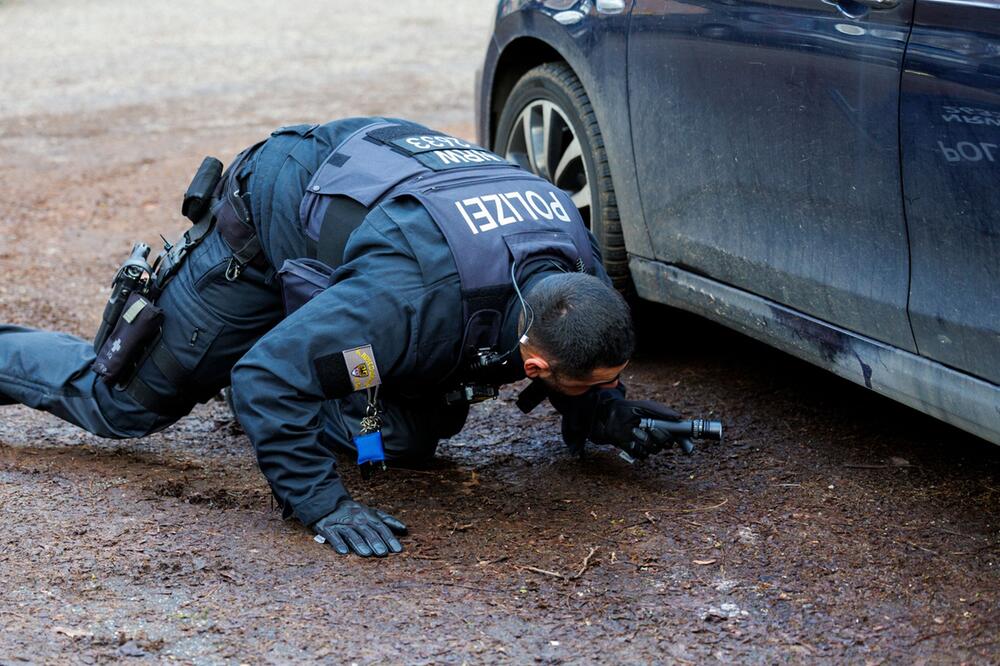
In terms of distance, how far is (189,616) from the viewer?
7.95 ft

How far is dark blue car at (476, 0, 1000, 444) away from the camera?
7.72 ft

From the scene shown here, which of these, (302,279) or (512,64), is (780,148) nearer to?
(302,279)

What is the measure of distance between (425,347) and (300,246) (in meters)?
0.58

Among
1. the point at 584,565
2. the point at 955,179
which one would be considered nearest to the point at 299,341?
the point at 584,565

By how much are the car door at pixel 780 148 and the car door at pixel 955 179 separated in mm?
47

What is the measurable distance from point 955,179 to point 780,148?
1.66 feet

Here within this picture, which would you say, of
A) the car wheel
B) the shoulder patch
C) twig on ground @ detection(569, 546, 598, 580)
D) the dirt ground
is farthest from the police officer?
the car wheel

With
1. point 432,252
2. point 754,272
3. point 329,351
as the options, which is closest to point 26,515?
point 329,351

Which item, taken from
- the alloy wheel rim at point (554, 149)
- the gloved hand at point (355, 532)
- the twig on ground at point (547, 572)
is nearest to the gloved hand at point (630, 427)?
the twig on ground at point (547, 572)

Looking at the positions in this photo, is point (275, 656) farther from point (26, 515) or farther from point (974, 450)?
point (974, 450)

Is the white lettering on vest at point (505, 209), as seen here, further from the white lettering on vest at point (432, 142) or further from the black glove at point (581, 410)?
the black glove at point (581, 410)

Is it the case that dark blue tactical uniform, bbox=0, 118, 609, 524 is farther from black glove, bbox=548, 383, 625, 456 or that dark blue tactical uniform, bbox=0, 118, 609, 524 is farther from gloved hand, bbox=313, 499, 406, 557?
black glove, bbox=548, 383, 625, 456

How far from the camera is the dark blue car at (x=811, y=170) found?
2.35 meters

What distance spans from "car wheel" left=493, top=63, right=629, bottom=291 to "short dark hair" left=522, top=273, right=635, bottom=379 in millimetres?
991
